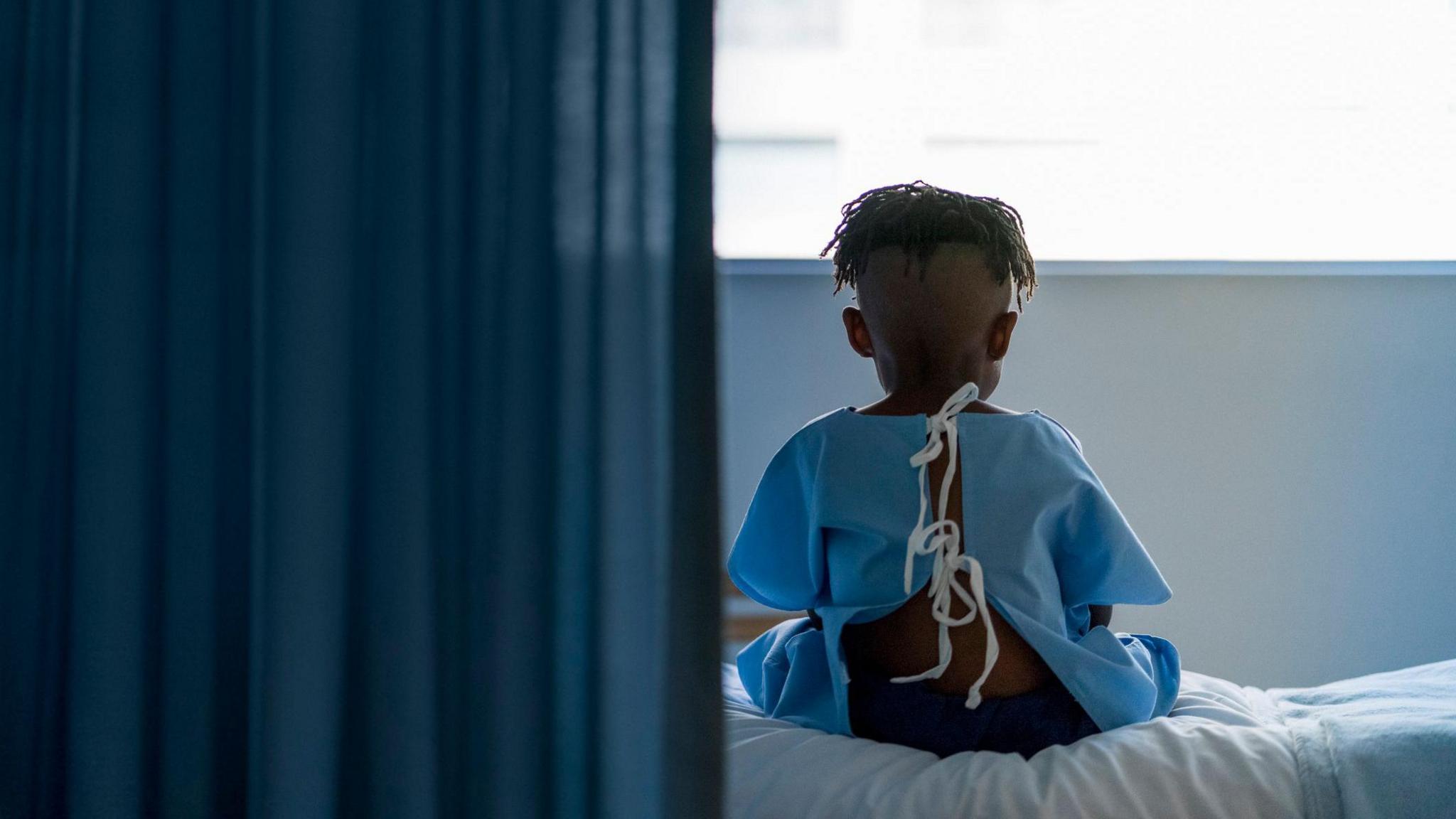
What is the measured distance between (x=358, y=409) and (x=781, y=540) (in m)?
0.60

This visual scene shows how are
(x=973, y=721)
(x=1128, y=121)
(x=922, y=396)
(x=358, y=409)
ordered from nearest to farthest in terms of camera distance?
(x=358, y=409)
(x=973, y=721)
(x=922, y=396)
(x=1128, y=121)

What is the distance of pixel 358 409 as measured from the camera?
2.59 ft

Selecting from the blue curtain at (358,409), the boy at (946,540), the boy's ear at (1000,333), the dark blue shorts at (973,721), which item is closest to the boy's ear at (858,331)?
the boy at (946,540)

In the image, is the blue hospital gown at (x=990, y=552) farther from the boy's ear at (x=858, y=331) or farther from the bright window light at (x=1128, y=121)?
the bright window light at (x=1128, y=121)

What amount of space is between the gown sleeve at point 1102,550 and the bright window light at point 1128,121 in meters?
0.82

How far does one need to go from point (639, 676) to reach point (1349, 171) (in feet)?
5.52

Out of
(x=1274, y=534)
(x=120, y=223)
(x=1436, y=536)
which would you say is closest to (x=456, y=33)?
(x=120, y=223)

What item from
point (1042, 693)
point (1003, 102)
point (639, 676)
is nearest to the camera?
point (639, 676)

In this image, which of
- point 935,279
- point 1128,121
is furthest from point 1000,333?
point 1128,121

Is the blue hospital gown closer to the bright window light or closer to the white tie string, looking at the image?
the white tie string

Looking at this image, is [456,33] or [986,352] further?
[986,352]

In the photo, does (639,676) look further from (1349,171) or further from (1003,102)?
(1349,171)

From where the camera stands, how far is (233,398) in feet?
2.63

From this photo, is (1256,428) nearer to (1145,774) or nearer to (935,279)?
(935,279)
